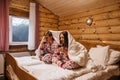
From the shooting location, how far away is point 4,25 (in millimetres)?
3264

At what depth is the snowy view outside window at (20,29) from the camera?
3.83 metres

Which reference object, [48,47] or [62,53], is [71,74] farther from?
[48,47]

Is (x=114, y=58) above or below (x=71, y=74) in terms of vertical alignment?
above

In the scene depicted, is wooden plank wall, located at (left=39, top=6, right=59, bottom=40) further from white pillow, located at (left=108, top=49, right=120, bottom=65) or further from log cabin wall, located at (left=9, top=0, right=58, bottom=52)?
white pillow, located at (left=108, top=49, right=120, bottom=65)


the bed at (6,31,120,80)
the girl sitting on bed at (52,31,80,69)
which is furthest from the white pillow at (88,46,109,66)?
the girl sitting on bed at (52,31,80,69)

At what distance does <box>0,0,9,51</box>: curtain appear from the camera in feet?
10.5

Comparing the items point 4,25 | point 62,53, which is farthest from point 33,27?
point 62,53

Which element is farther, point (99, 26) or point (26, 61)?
point (99, 26)

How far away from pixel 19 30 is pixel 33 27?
1.80ft

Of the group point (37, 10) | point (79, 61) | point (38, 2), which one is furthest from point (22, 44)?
point (79, 61)

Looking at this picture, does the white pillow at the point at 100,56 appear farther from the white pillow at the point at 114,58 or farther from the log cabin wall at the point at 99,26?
the log cabin wall at the point at 99,26

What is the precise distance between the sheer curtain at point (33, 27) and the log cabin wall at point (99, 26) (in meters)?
1.19

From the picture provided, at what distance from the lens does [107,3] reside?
295 centimetres

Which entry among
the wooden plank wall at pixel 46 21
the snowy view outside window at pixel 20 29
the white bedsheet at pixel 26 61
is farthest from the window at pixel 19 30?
the white bedsheet at pixel 26 61
